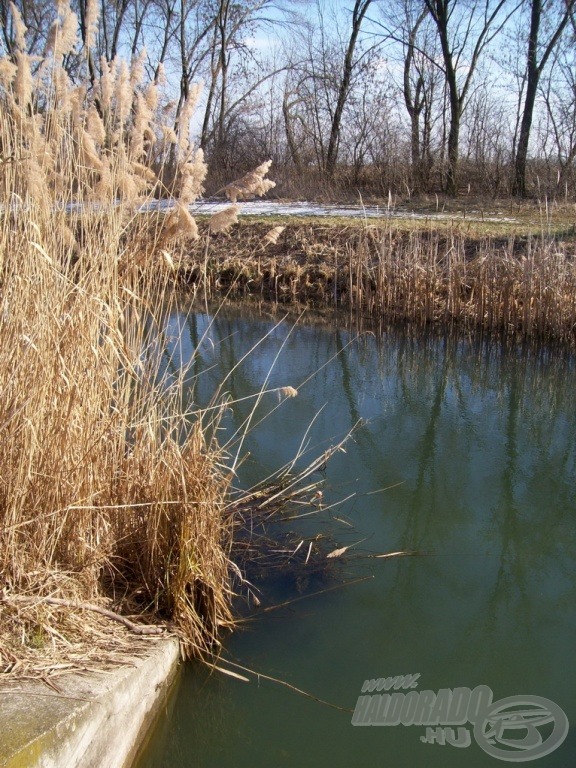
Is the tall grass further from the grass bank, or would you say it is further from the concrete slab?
the grass bank

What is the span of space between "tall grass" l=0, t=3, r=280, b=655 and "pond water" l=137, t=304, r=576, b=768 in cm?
32

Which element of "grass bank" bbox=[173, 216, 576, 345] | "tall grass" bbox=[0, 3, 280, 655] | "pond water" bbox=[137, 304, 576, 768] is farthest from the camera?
"grass bank" bbox=[173, 216, 576, 345]

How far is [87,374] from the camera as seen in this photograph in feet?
7.45

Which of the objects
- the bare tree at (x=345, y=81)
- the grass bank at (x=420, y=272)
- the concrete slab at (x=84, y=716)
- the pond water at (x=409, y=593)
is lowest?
the pond water at (x=409, y=593)

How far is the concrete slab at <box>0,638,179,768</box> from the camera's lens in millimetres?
1655

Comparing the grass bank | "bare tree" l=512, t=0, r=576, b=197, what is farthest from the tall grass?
"bare tree" l=512, t=0, r=576, b=197

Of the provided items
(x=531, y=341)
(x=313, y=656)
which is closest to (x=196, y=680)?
(x=313, y=656)

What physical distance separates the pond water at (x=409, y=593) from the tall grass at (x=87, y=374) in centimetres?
32

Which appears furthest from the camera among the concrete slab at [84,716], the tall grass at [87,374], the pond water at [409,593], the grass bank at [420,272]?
the grass bank at [420,272]

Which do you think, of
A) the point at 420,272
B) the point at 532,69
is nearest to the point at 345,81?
the point at 532,69

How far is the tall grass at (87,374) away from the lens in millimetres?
2094

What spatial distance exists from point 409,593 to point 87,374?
5.08 ft

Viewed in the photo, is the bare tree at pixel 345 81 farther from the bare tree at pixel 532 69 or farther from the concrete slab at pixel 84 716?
the concrete slab at pixel 84 716

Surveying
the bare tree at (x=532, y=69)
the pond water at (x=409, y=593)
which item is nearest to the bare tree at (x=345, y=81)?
the bare tree at (x=532, y=69)
